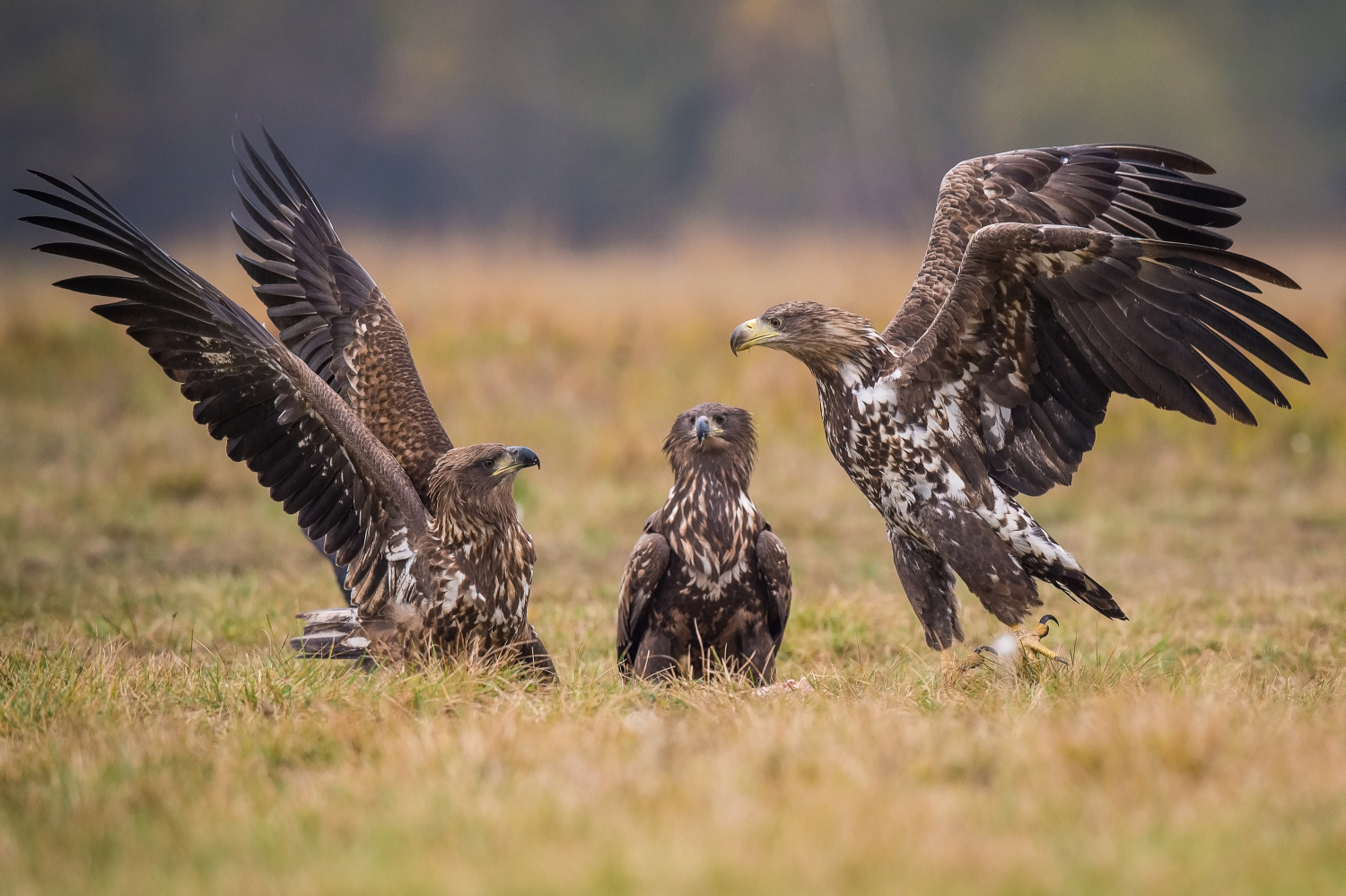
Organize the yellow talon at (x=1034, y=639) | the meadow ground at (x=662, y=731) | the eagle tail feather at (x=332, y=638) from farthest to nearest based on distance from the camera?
1. the eagle tail feather at (x=332, y=638)
2. the yellow talon at (x=1034, y=639)
3. the meadow ground at (x=662, y=731)

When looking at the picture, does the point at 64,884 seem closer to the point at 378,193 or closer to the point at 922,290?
the point at 922,290

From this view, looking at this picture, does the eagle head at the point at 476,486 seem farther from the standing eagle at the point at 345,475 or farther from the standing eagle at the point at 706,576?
the standing eagle at the point at 706,576

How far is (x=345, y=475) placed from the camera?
4.59 m

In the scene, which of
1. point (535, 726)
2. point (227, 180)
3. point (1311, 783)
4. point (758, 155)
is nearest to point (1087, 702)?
point (1311, 783)

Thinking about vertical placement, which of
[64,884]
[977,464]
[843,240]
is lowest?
[64,884]

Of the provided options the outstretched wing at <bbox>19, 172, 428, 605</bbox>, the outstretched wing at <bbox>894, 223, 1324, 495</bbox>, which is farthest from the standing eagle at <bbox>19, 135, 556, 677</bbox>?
the outstretched wing at <bbox>894, 223, 1324, 495</bbox>

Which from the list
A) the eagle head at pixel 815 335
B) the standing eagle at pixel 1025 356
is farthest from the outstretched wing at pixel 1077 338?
the eagle head at pixel 815 335

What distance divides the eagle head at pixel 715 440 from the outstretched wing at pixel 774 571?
1.00 feet

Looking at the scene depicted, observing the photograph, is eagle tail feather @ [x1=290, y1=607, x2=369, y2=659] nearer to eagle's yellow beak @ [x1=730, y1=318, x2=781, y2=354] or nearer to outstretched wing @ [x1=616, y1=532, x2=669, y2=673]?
outstretched wing @ [x1=616, y1=532, x2=669, y2=673]

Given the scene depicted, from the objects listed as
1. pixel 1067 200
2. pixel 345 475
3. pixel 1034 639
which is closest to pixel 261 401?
pixel 345 475

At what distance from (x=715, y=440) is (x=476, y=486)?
96 cm

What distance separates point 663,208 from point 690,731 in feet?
Result: 45.2

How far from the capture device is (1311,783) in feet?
8.79

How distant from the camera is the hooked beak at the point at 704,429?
4.73 m
